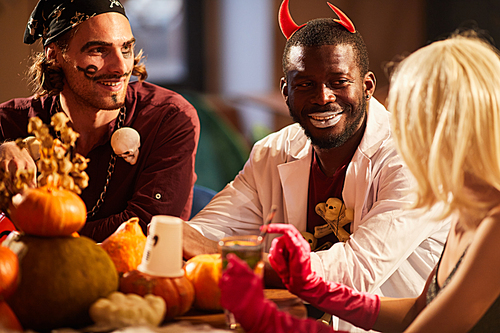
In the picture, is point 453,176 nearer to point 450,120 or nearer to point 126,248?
point 450,120

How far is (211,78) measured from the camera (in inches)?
174

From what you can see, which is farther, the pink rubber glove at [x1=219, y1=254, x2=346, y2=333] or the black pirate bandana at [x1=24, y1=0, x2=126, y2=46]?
the black pirate bandana at [x1=24, y1=0, x2=126, y2=46]

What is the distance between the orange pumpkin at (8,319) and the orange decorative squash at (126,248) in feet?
0.95

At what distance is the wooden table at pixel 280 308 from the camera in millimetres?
1053

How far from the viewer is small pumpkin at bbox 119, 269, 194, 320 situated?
3.34ft

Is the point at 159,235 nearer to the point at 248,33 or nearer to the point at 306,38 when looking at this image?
the point at 306,38

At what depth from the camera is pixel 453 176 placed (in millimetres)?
1077

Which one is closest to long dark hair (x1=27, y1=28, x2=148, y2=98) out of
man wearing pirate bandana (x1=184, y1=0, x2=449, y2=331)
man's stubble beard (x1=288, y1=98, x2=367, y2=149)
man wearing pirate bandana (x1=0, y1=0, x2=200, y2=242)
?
man wearing pirate bandana (x1=0, y1=0, x2=200, y2=242)

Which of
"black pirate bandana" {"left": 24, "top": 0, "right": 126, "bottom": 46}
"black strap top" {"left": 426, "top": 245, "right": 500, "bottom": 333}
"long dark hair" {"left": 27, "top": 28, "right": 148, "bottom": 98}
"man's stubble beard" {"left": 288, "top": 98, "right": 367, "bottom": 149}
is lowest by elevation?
"black strap top" {"left": 426, "top": 245, "right": 500, "bottom": 333}

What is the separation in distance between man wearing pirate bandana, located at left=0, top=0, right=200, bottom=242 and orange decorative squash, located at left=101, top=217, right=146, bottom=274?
0.76 meters

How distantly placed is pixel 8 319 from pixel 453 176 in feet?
2.92

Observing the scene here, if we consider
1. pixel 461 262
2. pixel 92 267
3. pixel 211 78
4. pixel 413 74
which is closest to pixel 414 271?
pixel 461 262

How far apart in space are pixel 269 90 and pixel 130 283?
3.34m

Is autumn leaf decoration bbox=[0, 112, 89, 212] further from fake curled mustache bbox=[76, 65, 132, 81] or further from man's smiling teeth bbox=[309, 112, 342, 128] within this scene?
fake curled mustache bbox=[76, 65, 132, 81]
